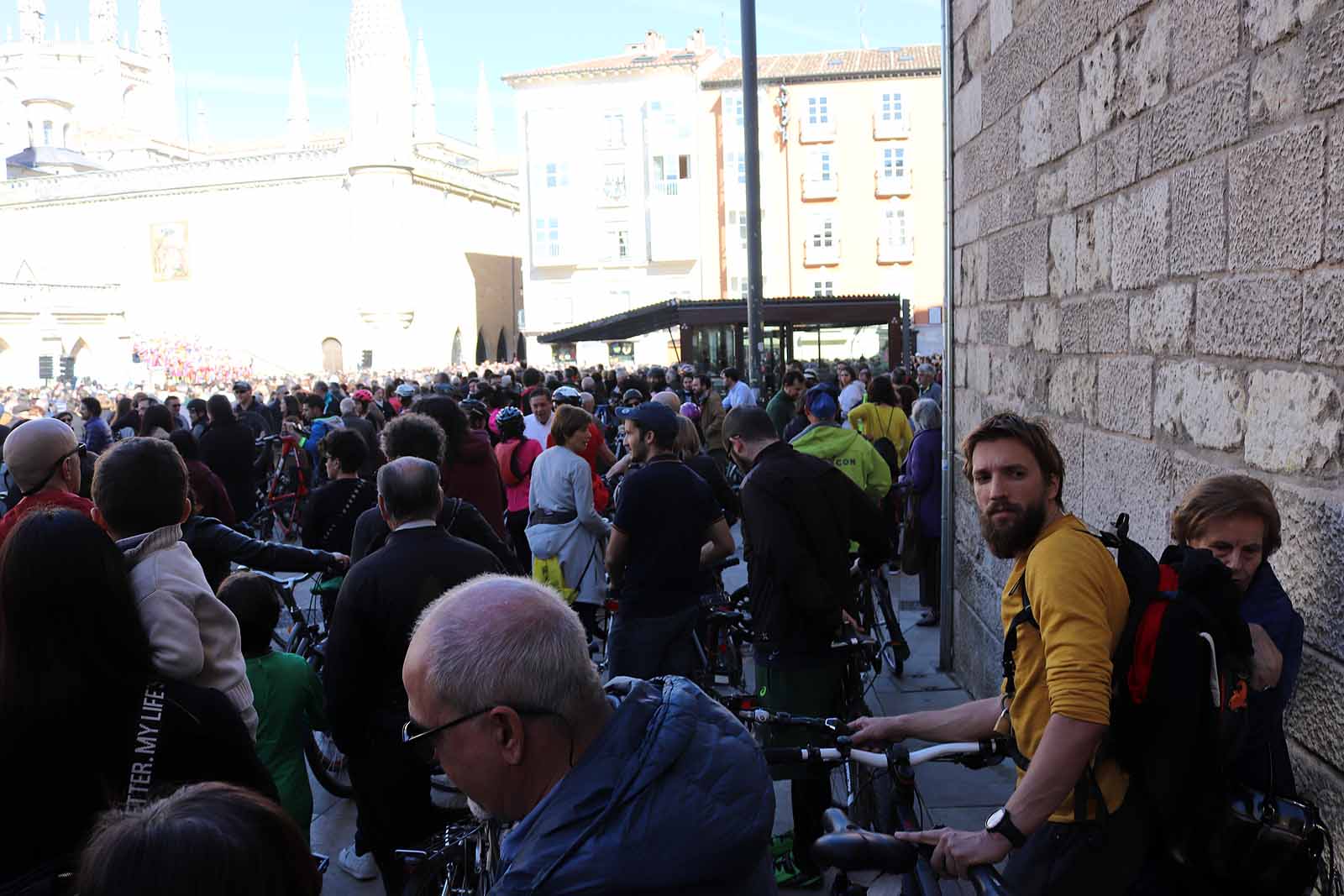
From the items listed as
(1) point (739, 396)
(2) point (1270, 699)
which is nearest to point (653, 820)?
(2) point (1270, 699)

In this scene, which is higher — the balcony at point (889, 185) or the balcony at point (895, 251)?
the balcony at point (889, 185)

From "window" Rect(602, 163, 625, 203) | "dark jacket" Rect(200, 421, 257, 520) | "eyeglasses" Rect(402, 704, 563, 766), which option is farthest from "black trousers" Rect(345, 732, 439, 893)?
"window" Rect(602, 163, 625, 203)

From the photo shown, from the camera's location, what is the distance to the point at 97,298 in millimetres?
66125

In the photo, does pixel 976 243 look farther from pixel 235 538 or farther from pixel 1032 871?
pixel 1032 871

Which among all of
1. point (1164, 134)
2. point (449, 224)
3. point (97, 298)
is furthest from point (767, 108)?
point (1164, 134)

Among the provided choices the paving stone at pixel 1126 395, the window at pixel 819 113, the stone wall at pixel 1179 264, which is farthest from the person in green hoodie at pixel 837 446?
the window at pixel 819 113

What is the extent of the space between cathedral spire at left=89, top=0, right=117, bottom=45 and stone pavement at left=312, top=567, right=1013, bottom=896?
323ft

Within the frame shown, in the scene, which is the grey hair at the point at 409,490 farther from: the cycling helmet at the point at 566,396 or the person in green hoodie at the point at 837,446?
the cycling helmet at the point at 566,396

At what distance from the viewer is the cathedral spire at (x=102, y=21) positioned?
89562 millimetres

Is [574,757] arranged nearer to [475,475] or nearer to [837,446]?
[837,446]

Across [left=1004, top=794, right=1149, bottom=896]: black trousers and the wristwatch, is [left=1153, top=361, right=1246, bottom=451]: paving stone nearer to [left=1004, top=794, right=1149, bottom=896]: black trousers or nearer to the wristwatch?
[left=1004, top=794, right=1149, bottom=896]: black trousers

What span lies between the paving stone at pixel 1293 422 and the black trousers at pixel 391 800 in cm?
273

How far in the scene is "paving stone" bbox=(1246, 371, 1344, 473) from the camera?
2.73m

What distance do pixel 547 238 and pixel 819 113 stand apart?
13.2m
